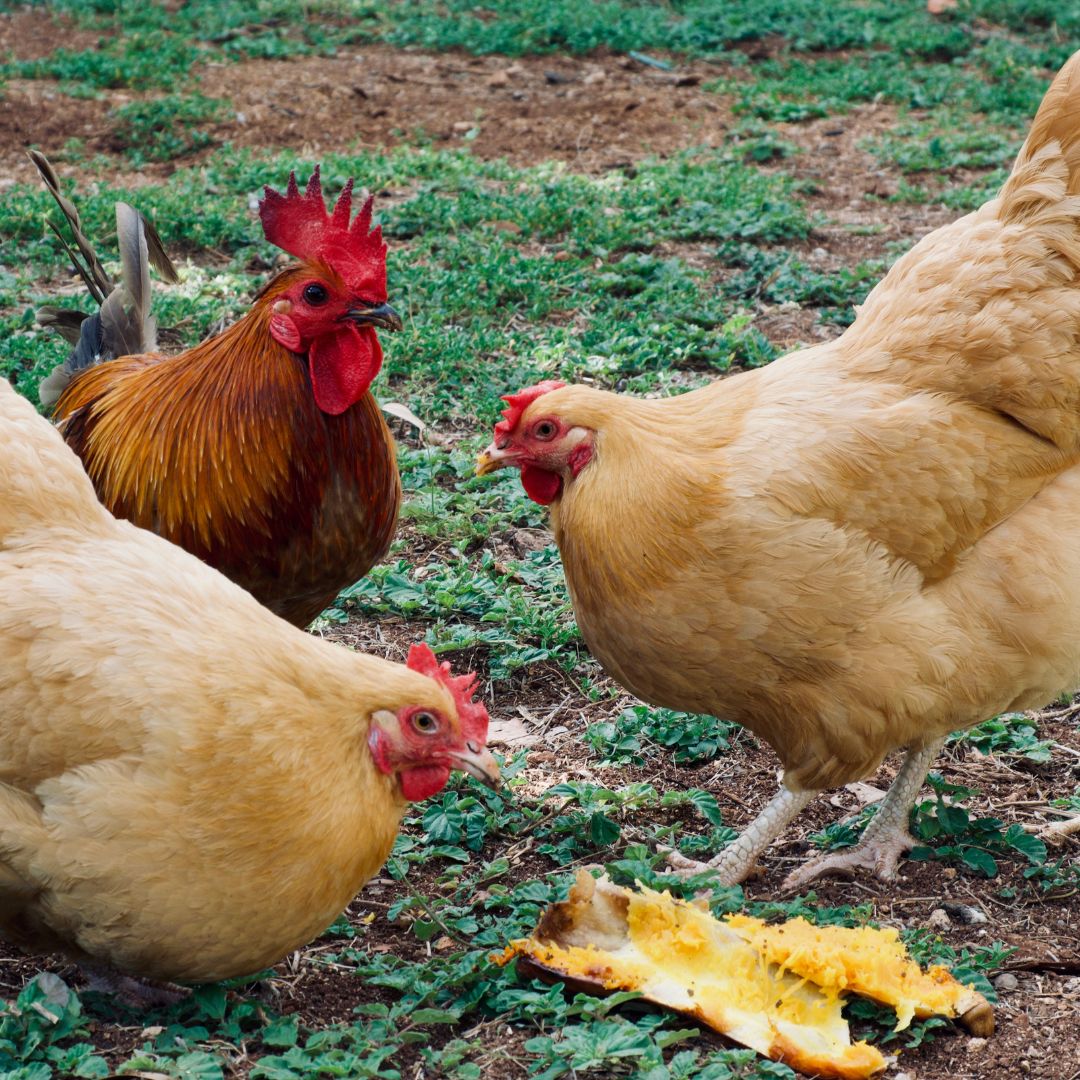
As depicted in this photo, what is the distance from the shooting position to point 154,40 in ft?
37.9

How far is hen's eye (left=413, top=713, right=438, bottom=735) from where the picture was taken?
121 inches

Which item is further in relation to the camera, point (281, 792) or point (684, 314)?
point (684, 314)

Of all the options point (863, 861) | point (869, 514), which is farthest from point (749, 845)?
point (869, 514)

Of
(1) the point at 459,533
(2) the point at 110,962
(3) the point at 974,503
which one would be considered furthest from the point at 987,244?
(2) the point at 110,962

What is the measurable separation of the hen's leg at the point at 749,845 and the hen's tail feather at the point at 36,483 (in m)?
2.04

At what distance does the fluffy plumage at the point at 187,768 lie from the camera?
296 cm

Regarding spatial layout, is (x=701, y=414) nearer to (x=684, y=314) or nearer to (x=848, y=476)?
(x=848, y=476)

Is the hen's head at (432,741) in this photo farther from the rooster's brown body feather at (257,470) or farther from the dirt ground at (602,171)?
the rooster's brown body feather at (257,470)

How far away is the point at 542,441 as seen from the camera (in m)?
4.03

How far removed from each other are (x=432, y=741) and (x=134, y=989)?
104 cm

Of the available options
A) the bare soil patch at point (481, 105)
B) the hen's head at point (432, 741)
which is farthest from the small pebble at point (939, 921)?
the bare soil patch at point (481, 105)

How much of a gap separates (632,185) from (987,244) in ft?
17.0

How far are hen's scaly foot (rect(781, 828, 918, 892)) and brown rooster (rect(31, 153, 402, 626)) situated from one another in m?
1.74

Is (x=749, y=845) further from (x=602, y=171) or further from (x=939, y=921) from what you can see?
(x=602, y=171)
